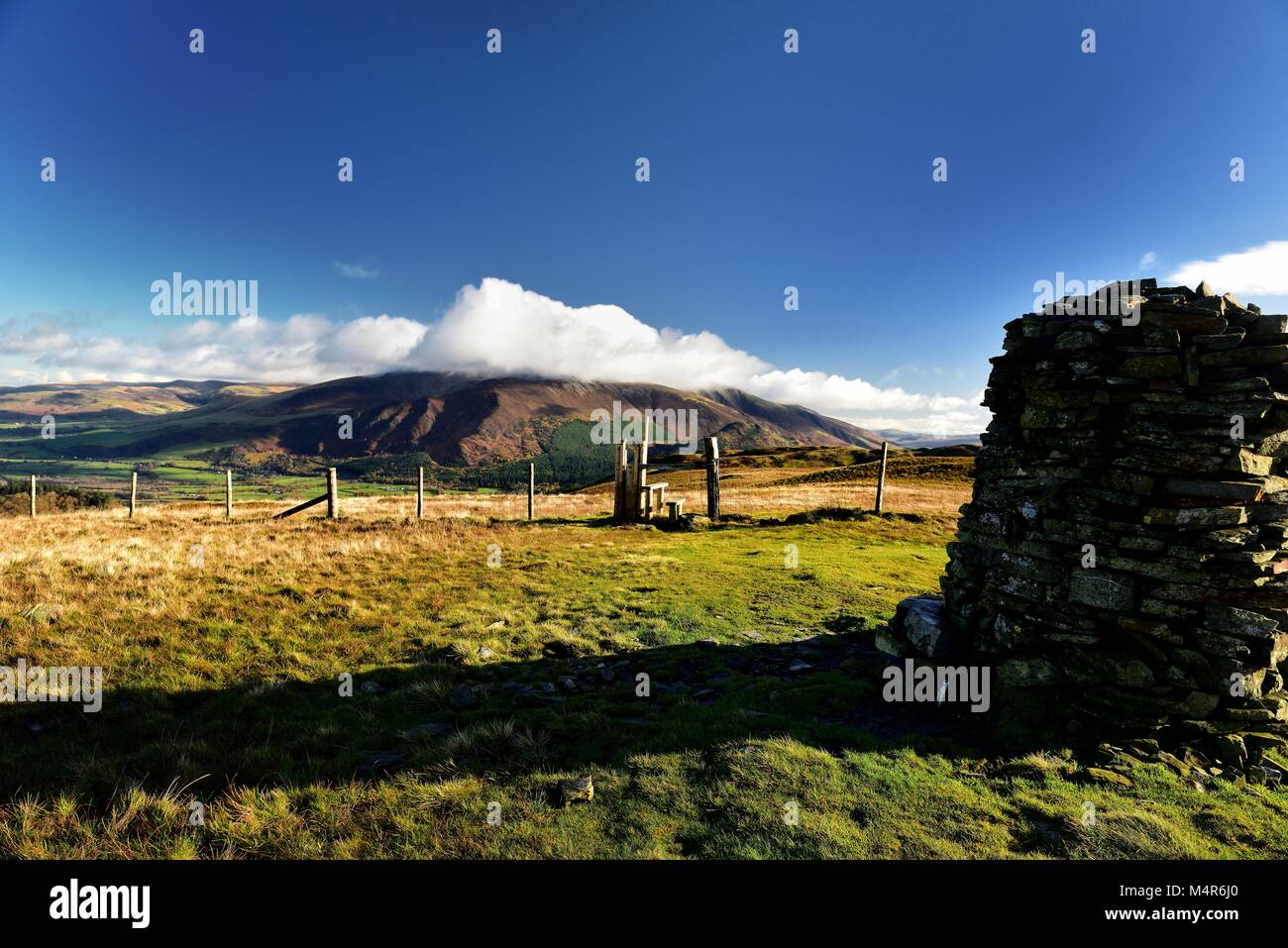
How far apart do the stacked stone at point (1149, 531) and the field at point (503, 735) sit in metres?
1.08

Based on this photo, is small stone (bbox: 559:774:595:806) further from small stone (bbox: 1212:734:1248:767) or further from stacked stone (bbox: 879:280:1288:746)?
small stone (bbox: 1212:734:1248:767)

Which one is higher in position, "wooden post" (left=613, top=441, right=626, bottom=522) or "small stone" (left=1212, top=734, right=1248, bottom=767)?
"wooden post" (left=613, top=441, right=626, bottom=522)

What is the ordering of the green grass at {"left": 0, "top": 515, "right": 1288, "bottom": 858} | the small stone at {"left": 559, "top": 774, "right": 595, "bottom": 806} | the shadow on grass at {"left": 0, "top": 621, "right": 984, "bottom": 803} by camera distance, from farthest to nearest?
1. the shadow on grass at {"left": 0, "top": 621, "right": 984, "bottom": 803}
2. the small stone at {"left": 559, "top": 774, "right": 595, "bottom": 806}
3. the green grass at {"left": 0, "top": 515, "right": 1288, "bottom": 858}

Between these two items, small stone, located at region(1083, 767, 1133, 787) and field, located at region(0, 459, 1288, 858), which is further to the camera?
small stone, located at region(1083, 767, 1133, 787)

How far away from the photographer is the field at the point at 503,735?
16.0 feet

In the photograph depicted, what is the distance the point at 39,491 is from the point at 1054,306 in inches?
2383

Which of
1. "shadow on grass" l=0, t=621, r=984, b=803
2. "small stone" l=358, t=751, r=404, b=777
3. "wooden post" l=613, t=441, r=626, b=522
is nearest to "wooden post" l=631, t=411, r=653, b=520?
"wooden post" l=613, t=441, r=626, b=522

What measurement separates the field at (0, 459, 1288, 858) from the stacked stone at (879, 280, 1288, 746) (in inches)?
42.5

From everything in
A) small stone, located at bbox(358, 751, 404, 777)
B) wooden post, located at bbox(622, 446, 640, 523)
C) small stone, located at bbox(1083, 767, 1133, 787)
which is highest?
wooden post, located at bbox(622, 446, 640, 523)

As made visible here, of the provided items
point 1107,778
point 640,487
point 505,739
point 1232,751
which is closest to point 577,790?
point 505,739

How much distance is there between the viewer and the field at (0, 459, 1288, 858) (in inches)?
192

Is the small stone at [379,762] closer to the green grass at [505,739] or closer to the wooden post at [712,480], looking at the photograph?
the green grass at [505,739]
